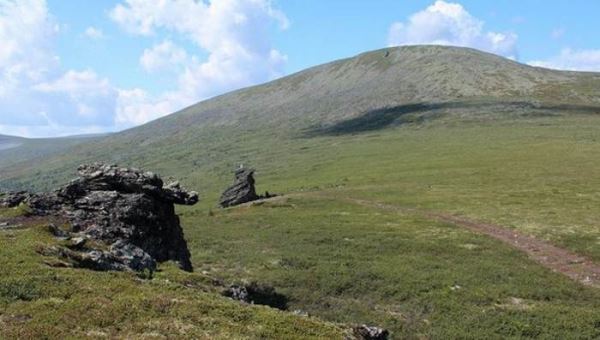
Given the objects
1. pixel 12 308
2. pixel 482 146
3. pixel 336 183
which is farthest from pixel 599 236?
pixel 482 146

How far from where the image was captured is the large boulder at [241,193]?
9075 centimetres

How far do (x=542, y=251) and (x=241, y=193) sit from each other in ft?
176

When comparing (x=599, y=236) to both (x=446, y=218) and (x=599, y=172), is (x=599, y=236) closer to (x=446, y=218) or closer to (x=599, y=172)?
(x=446, y=218)

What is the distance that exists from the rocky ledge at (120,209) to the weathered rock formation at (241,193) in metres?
45.4

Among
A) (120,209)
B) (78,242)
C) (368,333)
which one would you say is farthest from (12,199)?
(368,333)

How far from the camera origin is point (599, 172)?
3524 inches

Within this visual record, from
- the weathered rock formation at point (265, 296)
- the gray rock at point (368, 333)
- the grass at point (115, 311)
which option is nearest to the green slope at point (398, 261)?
the grass at point (115, 311)

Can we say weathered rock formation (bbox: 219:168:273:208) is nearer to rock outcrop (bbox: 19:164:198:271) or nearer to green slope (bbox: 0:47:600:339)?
green slope (bbox: 0:47:600:339)

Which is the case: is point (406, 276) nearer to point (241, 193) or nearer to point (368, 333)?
point (368, 333)

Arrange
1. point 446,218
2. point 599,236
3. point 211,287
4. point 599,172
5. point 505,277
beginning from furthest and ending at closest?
point 599,172 → point 446,218 → point 599,236 → point 505,277 → point 211,287

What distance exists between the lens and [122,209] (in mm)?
38625

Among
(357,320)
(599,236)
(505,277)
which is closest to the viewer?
(357,320)

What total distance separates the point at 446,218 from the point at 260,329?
1888 inches

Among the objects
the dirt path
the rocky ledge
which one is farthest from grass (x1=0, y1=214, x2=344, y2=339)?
the dirt path
